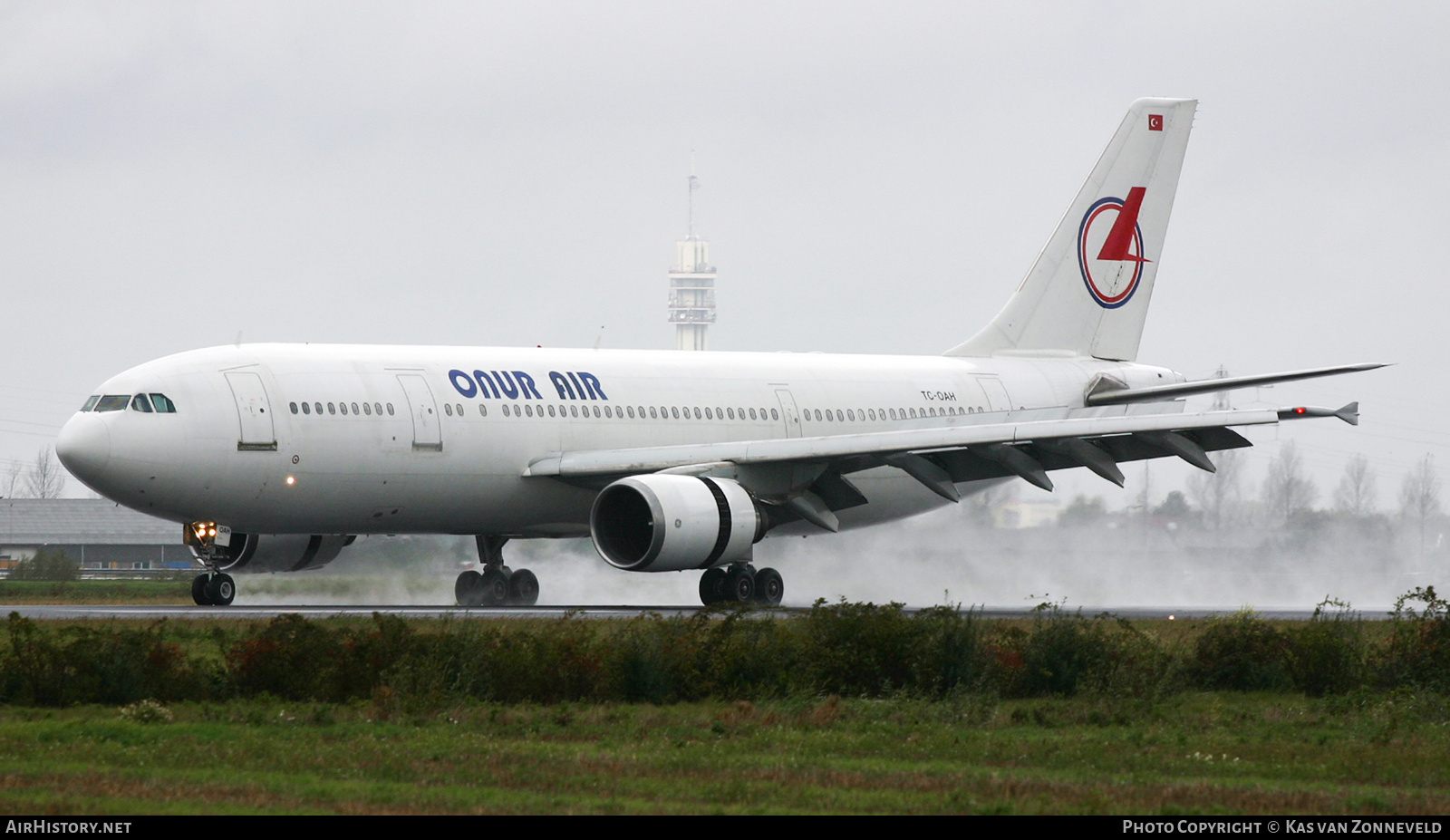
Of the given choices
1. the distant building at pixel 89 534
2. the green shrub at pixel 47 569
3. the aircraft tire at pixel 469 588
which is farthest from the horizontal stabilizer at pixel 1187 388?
the distant building at pixel 89 534

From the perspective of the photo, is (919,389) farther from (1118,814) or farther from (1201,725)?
(1118,814)

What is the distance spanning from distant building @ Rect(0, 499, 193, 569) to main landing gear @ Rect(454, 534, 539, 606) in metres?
57.4

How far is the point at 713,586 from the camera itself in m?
30.5

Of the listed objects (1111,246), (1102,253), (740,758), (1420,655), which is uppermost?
(1111,246)

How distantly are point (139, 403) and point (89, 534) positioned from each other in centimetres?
6539

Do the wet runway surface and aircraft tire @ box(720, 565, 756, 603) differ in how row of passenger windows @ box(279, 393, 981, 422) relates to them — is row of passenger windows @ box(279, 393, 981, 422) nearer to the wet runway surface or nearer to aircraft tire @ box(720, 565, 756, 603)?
the wet runway surface

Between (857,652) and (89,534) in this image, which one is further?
(89,534)

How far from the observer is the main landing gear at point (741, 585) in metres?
30.5

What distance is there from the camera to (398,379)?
95.0 ft

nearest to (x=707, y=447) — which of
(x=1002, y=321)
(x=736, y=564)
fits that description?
(x=736, y=564)

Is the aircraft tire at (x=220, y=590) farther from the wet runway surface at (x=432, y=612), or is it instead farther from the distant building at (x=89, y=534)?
the distant building at (x=89, y=534)

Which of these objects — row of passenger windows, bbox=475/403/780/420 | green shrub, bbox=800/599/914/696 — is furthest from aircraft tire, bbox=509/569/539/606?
green shrub, bbox=800/599/914/696

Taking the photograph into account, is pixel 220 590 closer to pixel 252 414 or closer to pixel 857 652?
pixel 252 414

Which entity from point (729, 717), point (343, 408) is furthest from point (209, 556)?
point (729, 717)
